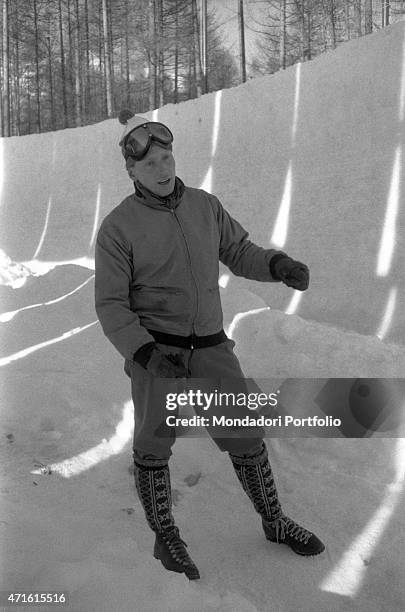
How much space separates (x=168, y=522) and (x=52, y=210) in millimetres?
8240

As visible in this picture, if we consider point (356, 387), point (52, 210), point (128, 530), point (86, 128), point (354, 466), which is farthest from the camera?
point (52, 210)

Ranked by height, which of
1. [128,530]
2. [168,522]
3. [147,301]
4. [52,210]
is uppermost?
[52,210]

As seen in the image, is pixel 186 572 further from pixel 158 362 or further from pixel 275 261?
pixel 275 261

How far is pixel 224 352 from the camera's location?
1.83 meters

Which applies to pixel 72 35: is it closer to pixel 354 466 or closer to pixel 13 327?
pixel 13 327

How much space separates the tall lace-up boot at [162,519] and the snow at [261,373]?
6 centimetres

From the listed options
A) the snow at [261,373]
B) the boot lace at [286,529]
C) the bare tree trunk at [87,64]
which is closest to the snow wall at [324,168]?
the snow at [261,373]

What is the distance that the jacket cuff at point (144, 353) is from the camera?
5.20ft

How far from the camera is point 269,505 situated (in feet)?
6.21

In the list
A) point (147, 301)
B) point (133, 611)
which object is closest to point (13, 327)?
point (147, 301)

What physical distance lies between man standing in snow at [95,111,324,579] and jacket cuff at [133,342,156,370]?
29 millimetres

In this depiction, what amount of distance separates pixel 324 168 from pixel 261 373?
2009 millimetres

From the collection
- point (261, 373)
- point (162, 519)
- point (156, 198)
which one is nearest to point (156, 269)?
point (156, 198)

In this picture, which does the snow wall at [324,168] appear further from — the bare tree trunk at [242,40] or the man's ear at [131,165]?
the bare tree trunk at [242,40]
